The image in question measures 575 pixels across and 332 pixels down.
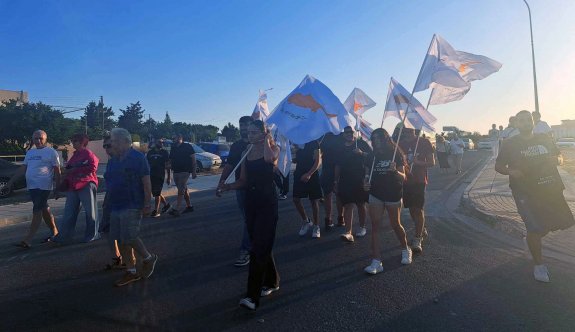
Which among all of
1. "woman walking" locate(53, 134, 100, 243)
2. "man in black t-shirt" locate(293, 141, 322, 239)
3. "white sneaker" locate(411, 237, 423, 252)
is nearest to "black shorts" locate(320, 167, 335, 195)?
"man in black t-shirt" locate(293, 141, 322, 239)

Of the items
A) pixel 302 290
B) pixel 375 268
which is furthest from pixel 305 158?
pixel 302 290

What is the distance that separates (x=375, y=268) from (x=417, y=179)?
1.64 meters

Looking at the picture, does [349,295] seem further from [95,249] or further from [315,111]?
[95,249]

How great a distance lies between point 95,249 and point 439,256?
4963 mm

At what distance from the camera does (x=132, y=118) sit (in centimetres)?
9350

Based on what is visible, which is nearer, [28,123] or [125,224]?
[125,224]

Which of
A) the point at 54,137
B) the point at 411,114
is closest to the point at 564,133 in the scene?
the point at 54,137

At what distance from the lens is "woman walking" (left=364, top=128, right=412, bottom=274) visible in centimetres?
507

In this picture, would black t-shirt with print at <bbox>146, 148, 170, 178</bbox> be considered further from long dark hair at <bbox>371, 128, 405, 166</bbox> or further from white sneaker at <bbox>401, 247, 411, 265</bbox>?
white sneaker at <bbox>401, 247, 411, 265</bbox>

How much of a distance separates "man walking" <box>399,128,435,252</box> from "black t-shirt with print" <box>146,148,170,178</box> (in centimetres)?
532

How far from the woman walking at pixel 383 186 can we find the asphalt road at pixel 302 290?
1.38 ft

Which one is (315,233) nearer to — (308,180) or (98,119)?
(308,180)

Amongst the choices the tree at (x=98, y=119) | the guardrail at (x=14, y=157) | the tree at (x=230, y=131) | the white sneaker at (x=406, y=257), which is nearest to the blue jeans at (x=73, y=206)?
the white sneaker at (x=406, y=257)

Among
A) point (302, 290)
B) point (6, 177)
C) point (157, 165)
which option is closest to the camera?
point (302, 290)
